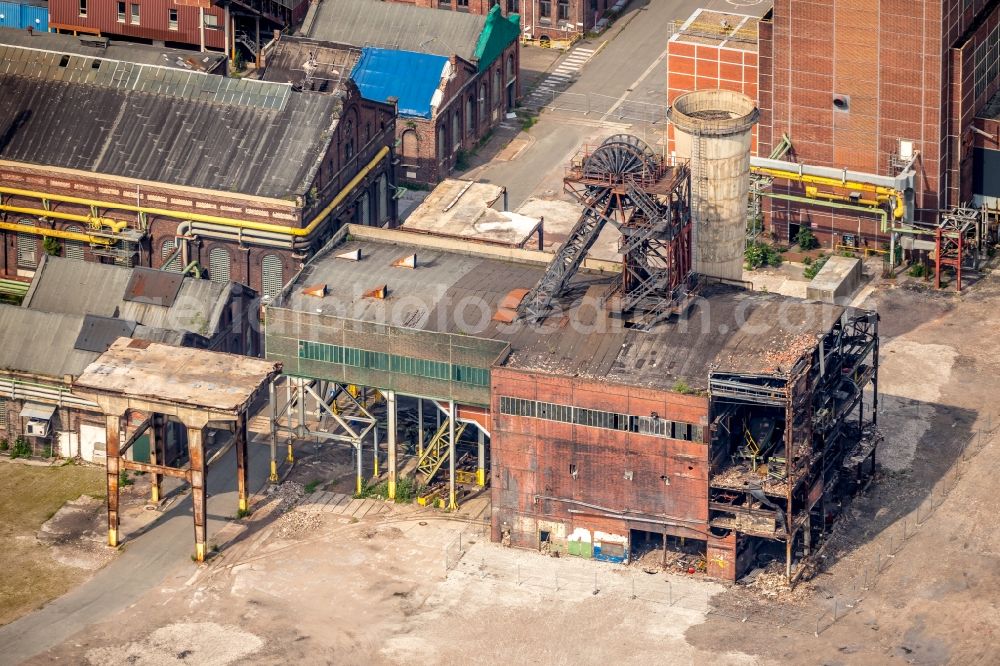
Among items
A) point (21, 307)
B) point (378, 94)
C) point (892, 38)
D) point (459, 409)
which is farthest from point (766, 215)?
point (21, 307)

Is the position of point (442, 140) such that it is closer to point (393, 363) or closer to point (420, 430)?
point (420, 430)

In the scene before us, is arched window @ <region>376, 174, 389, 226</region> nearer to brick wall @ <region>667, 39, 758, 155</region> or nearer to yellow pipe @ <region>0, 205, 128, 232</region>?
yellow pipe @ <region>0, 205, 128, 232</region>

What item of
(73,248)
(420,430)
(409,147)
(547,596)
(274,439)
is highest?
(409,147)

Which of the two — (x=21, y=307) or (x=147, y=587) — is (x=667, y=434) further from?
(x=21, y=307)

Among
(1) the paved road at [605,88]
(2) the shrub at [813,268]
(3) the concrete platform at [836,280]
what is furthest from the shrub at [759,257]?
(1) the paved road at [605,88]

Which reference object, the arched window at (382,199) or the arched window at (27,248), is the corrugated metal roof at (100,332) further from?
the arched window at (382,199)

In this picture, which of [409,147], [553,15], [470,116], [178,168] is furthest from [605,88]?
[178,168]

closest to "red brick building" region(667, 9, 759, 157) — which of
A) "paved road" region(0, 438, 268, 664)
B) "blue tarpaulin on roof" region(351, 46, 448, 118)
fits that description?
"blue tarpaulin on roof" region(351, 46, 448, 118)
